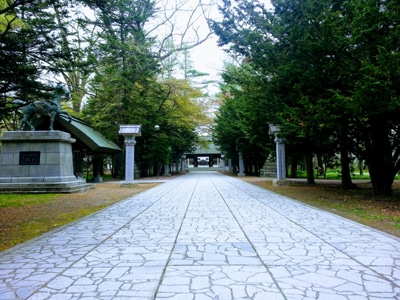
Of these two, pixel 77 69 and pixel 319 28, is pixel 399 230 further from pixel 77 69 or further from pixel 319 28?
pixel 77 69

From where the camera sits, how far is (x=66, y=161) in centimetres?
1249

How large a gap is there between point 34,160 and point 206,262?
427 inches

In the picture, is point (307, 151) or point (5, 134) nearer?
point (5, 134)

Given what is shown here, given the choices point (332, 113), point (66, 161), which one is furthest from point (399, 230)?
point (66, 161)

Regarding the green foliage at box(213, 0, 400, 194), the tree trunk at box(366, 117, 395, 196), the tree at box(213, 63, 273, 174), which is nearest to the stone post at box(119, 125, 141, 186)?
the tree at box(213, 63, 273, 174)

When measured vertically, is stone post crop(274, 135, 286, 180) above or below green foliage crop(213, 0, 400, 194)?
below

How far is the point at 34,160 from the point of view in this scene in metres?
11.9

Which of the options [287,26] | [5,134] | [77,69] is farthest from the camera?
[5,134]

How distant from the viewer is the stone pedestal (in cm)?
1171

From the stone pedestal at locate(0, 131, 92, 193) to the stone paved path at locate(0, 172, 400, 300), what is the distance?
22.2 feet

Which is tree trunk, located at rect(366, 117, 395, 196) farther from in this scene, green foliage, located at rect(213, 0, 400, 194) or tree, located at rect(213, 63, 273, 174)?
tree, located at rect(213, 63, 273, 174)

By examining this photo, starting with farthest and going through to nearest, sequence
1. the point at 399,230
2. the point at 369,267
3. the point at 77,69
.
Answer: the point at 77,69 → the point at 399,230 → the point at 369,267

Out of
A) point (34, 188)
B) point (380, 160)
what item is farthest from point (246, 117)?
point (34, 188)

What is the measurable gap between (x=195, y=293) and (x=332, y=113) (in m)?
6.89
